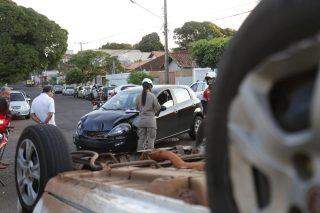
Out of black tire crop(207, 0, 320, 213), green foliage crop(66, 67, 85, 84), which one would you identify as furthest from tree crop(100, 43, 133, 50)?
black tire crop(207, 0, 320, 213)

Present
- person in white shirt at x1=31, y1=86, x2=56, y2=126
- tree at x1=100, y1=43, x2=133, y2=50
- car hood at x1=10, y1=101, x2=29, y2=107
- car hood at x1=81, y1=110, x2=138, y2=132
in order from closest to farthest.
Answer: person in white shirt at x1=31, y1=86, x2=56, y2=126 < car hood at x1=81, y1=110, x2=138, y2=132 < car hood at x1=10, y1=101, x2=29, y2=107 < tree at x1=100, y1=43, x2=133, y2=50

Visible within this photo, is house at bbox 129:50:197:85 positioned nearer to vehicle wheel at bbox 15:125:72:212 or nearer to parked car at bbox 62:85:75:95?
parked car at bbox 62:85:75:95

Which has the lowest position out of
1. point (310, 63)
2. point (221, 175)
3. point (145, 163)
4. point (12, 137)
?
point (12, 137)

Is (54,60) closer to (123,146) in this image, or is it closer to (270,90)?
(123,146)

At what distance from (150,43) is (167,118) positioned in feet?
340

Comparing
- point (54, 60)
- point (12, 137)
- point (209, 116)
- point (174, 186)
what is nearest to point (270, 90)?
point (209, 116)

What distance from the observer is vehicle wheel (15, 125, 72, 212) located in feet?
10.6

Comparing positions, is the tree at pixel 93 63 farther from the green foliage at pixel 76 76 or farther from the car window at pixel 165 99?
the car window at pixel 165 99

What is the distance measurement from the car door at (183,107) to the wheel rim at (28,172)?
30.5 feet

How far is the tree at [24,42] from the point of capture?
3453cm

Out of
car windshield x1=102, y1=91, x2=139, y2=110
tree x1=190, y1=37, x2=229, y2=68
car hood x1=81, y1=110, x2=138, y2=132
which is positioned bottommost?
car hood x1=81, y1=110, x2=138, y2=132

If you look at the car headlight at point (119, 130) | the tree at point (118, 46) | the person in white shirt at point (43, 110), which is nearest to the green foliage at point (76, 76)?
the tree at point (118, 46)

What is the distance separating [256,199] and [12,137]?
51.1 ft

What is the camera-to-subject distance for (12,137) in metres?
16.5
